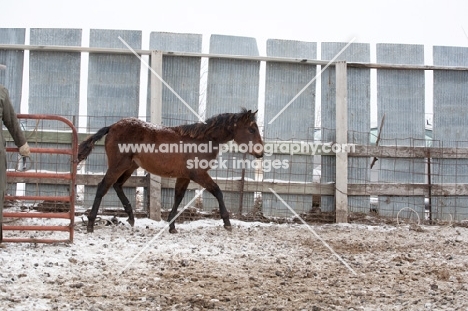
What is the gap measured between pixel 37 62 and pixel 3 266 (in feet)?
14.7

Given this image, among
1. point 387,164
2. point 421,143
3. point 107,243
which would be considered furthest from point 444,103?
point 107,243

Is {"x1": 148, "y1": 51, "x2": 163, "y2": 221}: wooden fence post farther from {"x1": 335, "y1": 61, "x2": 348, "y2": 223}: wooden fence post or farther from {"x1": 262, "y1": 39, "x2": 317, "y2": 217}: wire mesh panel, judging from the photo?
{"x1": 335, "y1": 61, "x2": 348, "y2": 223}: wooden fence post

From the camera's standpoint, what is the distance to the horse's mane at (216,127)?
20.7ft

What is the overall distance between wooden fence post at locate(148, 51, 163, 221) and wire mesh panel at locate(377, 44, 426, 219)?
3895 mm

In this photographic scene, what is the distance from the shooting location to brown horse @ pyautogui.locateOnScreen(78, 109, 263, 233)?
19.9 ft

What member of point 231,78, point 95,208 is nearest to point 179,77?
point 231,78

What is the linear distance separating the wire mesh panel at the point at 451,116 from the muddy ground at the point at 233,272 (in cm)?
186

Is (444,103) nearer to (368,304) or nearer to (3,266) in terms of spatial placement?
Answer: (368,304)

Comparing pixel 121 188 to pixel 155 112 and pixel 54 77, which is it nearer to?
pixel 155 112

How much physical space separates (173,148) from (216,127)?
72cm

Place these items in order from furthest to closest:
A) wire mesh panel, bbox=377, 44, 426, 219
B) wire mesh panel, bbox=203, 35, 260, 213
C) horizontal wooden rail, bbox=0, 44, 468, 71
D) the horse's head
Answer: wire mesh panel, bbox=377, 44, 426, 219
wire mesh panel, bbox=203, 35, 260, 213
horizontal wooden rail, bbox=0, 44, 468, 71
the horse's head

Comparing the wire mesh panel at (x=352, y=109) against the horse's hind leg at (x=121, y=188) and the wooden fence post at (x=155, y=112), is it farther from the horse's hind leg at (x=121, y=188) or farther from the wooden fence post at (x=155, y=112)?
the horse's hind leg at (x=121, y=188)

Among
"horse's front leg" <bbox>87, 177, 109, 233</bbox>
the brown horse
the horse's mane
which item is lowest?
"horse's front leg" <bbox>87, 177, 109, 233</bbox>

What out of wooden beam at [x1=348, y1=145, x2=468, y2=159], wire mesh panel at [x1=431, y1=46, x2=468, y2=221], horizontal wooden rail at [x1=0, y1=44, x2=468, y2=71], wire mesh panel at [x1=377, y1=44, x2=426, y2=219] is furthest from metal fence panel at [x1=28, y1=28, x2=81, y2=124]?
wire mesh panel at [x1=431, y1=46, x2=468, y2=221]
